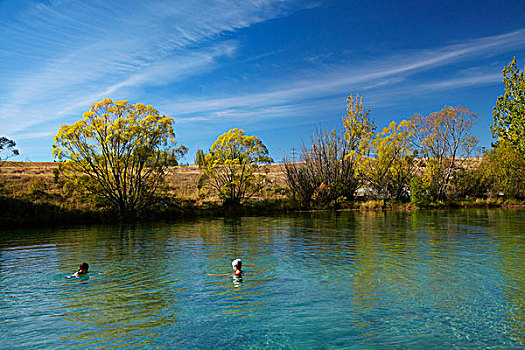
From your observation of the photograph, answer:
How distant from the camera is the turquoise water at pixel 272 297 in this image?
7.04 m

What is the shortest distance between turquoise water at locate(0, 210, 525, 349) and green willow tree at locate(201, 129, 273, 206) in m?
22.3

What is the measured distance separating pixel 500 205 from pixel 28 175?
56918 millimetres

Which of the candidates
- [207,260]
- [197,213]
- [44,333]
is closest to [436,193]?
[197,213]

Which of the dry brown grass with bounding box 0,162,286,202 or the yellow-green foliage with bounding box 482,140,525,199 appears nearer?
the dry brown grass with bounding box 0,162,286,202

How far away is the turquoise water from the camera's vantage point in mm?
7039

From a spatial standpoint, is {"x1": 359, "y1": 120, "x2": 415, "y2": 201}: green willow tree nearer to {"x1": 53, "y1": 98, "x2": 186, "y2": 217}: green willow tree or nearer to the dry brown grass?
the dry brown grass

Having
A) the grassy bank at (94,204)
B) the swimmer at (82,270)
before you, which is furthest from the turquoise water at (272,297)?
the grassy bank at (94,204)

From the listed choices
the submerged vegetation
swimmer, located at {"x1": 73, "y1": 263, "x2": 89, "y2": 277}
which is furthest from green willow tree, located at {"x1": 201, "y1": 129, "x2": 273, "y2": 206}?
swimmer, located at {"x1": 73, "y1": 263, "x2": 89, "y2": 277}

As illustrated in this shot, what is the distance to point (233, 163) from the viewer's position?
39.2 metres

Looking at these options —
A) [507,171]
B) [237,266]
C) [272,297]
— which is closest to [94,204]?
[237,266]

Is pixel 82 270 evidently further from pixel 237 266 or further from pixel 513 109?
pixel 513 109

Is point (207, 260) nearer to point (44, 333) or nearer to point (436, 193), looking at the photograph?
point (44, 333)

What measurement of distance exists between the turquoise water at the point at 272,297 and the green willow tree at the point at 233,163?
73.1 feet

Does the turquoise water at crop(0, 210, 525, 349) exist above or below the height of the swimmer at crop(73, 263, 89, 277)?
below
